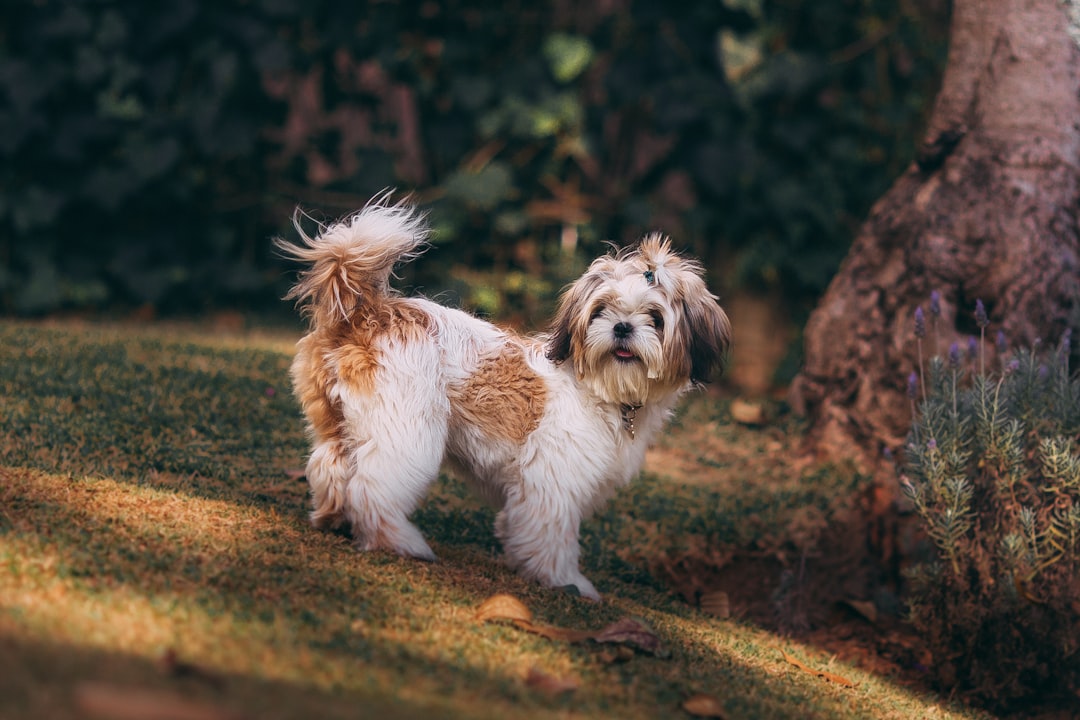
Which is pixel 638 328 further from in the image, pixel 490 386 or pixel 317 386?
pixel 317 386

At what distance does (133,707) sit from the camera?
227cm

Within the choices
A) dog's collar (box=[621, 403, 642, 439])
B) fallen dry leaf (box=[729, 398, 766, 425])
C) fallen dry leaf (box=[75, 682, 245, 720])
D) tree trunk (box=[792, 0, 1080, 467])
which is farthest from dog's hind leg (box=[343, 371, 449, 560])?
fallen dry leaf (box=[729, 398, 766, 425])

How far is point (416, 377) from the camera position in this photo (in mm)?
4293

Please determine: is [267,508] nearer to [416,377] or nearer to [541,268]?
[416,377]

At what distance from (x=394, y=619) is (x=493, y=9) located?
703 cm

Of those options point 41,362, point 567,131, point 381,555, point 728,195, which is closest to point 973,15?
point 728,195

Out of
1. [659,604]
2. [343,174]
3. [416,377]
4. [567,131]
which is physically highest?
[567,131]

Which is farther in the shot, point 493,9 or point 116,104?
point 493,9

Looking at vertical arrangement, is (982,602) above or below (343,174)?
below

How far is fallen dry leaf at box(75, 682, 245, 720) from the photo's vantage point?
88.8 inches

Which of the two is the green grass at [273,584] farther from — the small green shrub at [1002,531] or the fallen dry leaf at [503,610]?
the small green shrub at [1002,531]

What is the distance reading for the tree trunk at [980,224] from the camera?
6.14 metres

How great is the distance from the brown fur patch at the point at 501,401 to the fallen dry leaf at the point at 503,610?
1.04 m

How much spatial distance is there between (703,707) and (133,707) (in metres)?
1.64
